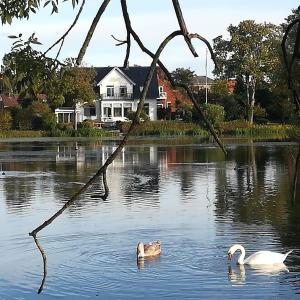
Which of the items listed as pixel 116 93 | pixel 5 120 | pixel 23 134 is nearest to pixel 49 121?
pixel 23 134

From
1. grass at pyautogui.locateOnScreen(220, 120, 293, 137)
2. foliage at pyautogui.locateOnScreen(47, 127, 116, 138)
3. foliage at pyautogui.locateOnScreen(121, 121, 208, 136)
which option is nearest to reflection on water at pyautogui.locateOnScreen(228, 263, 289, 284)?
grass at pyautogui.locateOnScreen(220, 120, 293, 137)

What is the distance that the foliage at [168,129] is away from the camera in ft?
253

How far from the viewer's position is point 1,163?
4306 cm

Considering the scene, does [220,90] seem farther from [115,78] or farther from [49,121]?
[49,121]

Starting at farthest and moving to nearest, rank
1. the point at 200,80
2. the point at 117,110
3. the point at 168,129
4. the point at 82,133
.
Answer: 1. the point at 200,80
2. the point at 117,110
3. the point at 168,129
4. the point at 82,133

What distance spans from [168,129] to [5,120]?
1615cm

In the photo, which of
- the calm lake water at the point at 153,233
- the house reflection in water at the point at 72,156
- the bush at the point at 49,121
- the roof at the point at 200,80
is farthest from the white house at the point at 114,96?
the calm lake water at the point at 153,233

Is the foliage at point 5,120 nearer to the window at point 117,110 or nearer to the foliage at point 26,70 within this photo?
the window at point 117,110

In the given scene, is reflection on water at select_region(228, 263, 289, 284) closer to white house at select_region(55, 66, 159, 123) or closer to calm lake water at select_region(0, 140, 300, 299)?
calm lake water at select_region(0, 140, 300, 299)

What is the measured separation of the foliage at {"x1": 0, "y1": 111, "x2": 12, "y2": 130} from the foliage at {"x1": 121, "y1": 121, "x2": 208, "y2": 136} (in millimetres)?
11567

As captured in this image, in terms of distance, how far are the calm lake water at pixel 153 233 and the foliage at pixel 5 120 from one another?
4527cm

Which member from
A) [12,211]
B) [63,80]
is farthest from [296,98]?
[12,211]

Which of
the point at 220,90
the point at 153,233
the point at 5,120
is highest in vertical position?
the point at 220,90

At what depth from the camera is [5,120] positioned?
7944 cm
